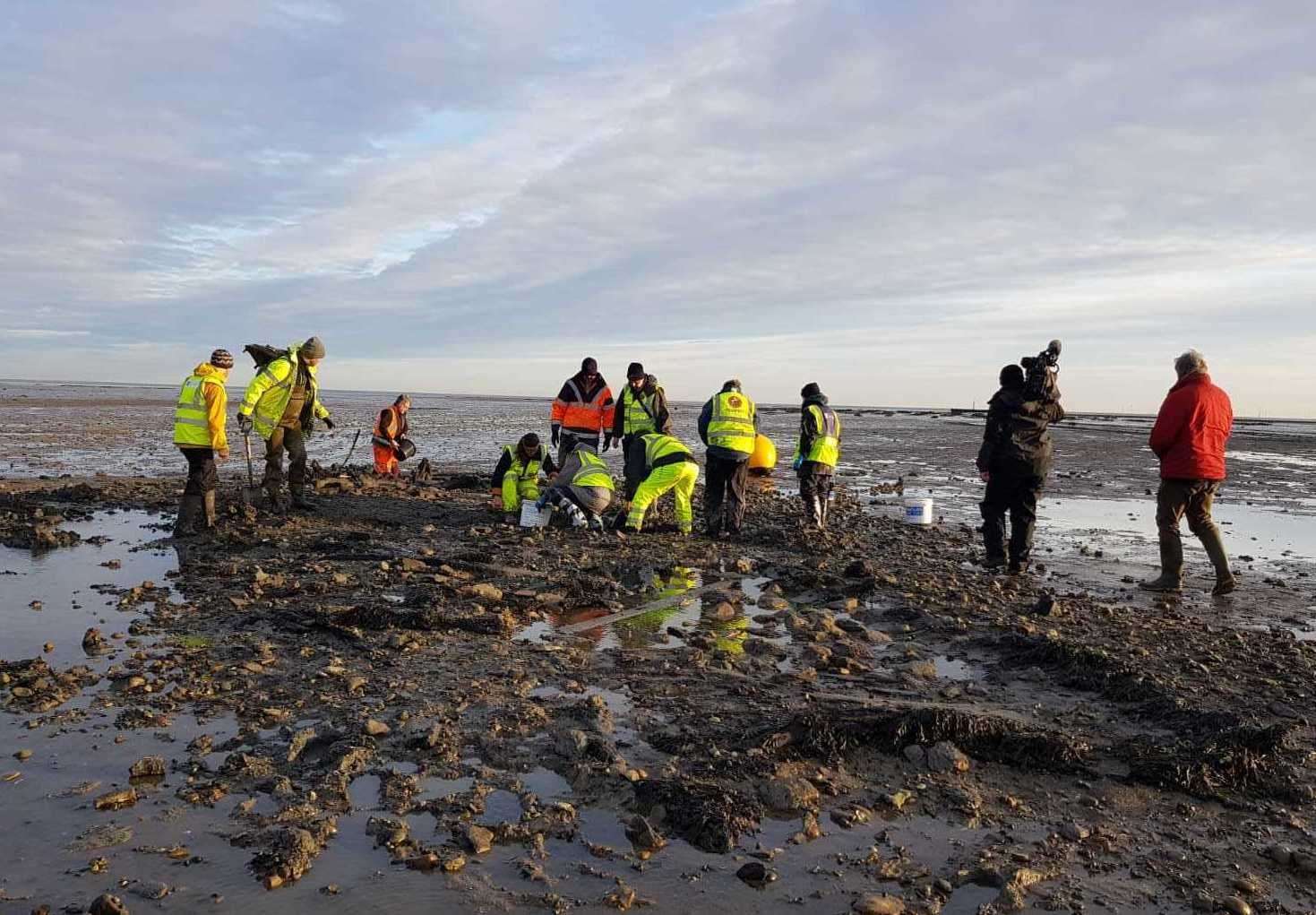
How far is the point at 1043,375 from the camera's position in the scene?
8.84 meters

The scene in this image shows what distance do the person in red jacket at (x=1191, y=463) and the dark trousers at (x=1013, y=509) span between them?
1.10 m

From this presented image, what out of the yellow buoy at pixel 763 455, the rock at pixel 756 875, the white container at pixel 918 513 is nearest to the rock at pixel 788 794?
the rock at pixel 756 875

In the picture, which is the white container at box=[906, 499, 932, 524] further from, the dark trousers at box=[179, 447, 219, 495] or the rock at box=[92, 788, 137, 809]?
the rock at box=[92, 788, 137, 809]

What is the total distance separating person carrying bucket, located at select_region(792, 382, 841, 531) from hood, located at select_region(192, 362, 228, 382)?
20.9 feet

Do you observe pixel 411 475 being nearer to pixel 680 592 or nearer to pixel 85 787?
pixel 680 592

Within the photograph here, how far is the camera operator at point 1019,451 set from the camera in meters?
8.89

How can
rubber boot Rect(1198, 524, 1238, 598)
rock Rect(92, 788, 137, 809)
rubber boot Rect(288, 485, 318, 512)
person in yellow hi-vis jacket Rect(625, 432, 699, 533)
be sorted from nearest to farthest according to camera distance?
1. rock Rect(92, 788, 137, 809)
2. rubber boot Rect(1198, 524, 1238, 598)
3. person in yellow hi-vis jacket Rect(625, 432, 699, 533)
4. rubber boot Rect(288, 485, 318, 512)

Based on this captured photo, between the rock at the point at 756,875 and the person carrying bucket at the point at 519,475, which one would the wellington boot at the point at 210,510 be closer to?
the person carrying bucket at the point at 519,475

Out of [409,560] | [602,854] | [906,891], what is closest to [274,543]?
[409,560]

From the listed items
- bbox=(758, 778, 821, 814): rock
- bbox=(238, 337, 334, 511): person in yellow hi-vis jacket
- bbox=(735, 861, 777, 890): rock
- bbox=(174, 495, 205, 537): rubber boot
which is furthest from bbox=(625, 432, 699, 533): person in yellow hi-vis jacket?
bbox=(735, 861, 777, 890): rock

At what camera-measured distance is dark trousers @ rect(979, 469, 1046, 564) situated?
891 centimetres

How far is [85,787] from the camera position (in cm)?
360

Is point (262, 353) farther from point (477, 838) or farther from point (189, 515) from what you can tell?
point (477, 838)

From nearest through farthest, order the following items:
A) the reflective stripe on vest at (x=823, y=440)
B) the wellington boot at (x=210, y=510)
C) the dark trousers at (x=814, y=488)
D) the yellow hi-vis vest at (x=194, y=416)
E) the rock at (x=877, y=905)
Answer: the rock at (x=877, y=905)
the yellow hi-vis vest at (x=194, y=416)
the wellington boot at (x=210, y=510)
the reflective stripe on vest at (x=823, y=440)
the dark trousers at (x=814, y=488)
